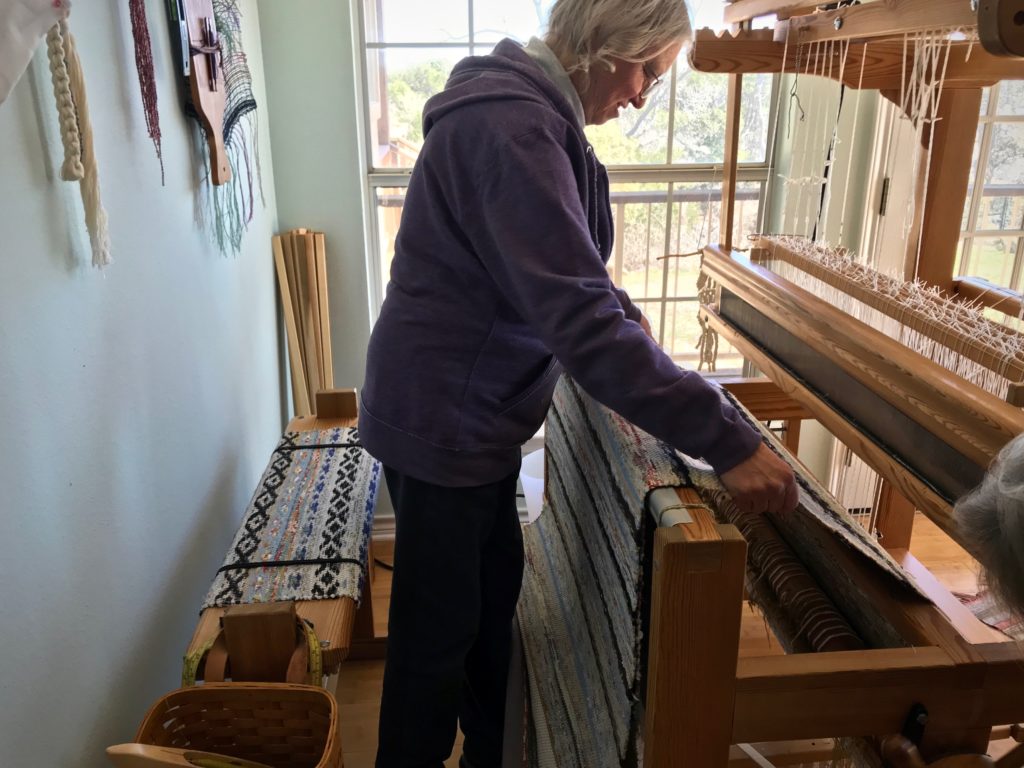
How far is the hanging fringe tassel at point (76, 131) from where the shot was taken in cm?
100

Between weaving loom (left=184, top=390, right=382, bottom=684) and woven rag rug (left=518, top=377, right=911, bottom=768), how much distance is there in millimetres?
338

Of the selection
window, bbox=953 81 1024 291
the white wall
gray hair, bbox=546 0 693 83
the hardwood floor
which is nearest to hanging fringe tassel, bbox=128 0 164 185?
the white wall

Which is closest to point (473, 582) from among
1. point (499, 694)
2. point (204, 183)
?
point (499, 694)

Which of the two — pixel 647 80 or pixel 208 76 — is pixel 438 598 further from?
pixel 208 76

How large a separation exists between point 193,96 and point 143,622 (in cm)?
98

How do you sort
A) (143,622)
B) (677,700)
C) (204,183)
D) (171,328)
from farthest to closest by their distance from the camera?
(204,183) < (171,328) < (143,622) < (677,700)

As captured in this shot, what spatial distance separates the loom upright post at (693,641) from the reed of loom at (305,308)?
174cm

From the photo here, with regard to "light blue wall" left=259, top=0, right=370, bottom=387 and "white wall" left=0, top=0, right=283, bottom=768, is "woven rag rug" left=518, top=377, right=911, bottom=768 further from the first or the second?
"light blue wall" left=259, top=0, right=370, bottom=387

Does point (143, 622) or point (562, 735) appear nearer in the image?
point (562, 735)

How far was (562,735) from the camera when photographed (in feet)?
3.83

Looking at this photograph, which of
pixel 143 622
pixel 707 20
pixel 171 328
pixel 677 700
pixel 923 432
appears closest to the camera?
pixel 677 700

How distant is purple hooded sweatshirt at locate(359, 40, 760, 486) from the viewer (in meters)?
0.89

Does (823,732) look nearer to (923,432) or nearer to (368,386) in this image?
(923,432)

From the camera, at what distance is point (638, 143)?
2.52m
